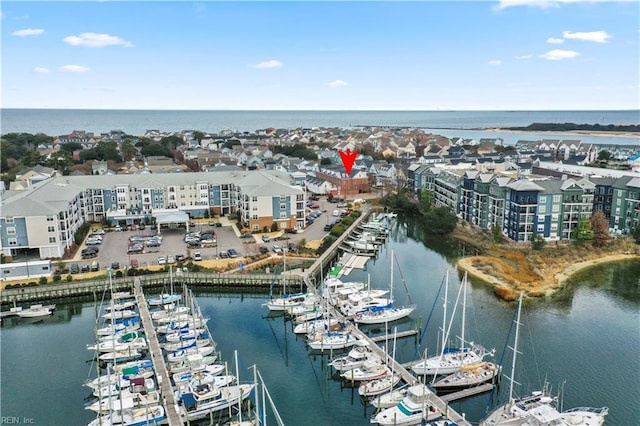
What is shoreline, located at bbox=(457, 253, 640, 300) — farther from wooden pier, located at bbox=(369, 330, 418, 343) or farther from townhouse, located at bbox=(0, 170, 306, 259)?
townhouse, located at bbox=(0, 170, 306, 259)

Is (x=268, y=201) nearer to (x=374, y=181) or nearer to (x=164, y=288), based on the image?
(x=164, y=288)

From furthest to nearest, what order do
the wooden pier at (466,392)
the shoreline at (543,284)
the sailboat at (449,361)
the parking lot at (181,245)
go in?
the parking lot at (181,245) < the shoreline at (543,284) < the sailboat at (449,361) < the wooden pier at (466,392)

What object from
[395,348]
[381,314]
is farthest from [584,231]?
[395,348]

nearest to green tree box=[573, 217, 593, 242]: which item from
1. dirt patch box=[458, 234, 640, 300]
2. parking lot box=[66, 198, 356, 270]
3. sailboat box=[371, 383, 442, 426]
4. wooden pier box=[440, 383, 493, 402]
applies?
dirt patch box=[458, 234, 640, 300]

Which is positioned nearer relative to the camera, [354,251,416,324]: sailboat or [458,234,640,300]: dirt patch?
[354,251,416,324]: sailboat

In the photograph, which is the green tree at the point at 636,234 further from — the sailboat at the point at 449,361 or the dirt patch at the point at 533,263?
the sailboat at the point at 449,361

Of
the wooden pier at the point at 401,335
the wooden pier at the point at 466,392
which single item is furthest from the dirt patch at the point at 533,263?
the wooden pier at the point at 466,392
